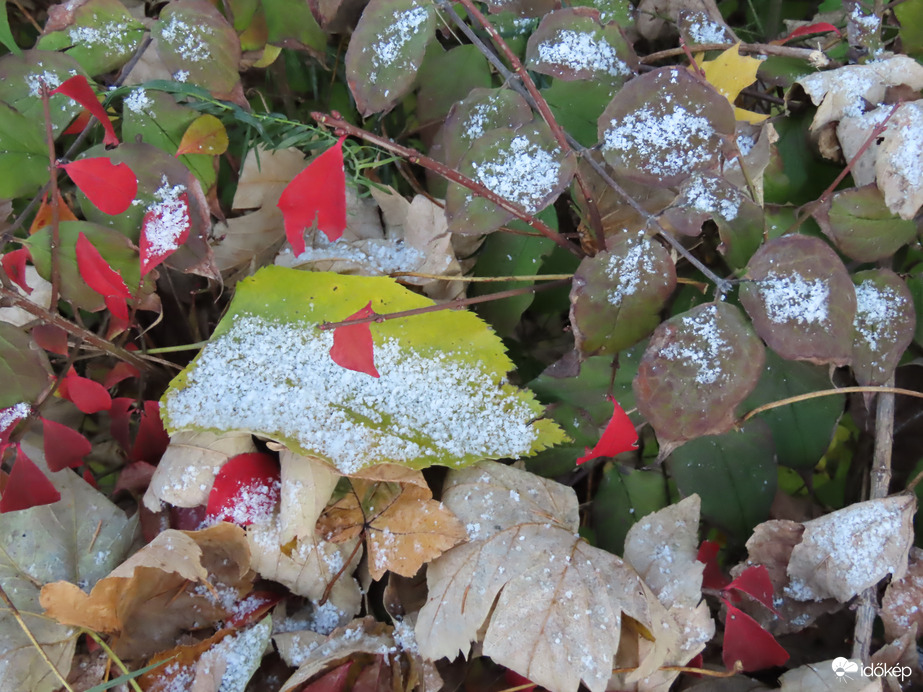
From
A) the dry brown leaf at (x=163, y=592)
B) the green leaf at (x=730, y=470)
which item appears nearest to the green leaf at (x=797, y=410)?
the green leaf at (x=730, y=470)

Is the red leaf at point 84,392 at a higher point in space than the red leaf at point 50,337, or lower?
lower

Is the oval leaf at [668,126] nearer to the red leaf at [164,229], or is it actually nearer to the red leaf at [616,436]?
the red leaf at [616,436]

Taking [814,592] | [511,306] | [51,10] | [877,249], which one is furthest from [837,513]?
[51,10]

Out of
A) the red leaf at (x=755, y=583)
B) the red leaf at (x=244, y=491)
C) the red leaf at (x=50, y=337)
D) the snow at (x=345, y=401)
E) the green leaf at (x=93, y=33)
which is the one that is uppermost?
the green leaf at (x=93, y=33)

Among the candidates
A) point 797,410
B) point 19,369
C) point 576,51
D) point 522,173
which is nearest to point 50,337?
point 19,369

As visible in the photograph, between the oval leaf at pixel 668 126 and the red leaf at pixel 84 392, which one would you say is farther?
the red leaf at pixel 84 392

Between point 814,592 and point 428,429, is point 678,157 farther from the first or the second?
point 814,592

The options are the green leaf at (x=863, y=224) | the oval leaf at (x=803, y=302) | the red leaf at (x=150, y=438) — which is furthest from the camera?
the red leaf at (x=150, y=438)
